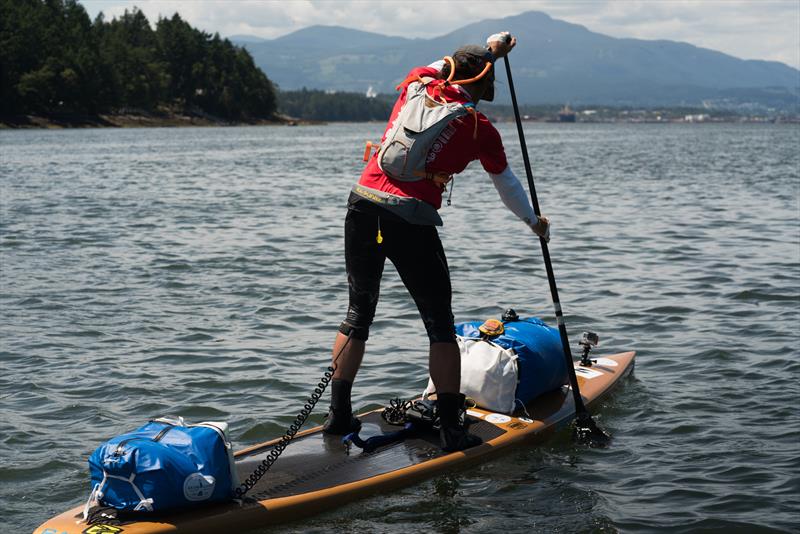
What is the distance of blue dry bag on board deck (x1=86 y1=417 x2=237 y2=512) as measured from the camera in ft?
18.6

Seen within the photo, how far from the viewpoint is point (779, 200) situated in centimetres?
2778

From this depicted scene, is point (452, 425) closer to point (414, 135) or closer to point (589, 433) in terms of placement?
point (589, 433)

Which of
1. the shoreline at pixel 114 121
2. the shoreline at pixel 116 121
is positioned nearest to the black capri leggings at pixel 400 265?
the shoreline at pixel 116 121

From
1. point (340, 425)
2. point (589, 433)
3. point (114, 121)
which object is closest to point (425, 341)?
point (589, 433)

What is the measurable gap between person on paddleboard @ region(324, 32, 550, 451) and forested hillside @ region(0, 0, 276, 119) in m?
107

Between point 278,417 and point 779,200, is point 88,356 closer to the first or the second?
point 278,417

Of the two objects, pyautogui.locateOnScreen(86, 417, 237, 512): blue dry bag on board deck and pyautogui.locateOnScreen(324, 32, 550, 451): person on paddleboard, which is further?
pyautogui.locateOnScreen(324, 32, 550, 451): person on paddleboard

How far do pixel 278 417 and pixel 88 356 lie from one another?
3.00 metres

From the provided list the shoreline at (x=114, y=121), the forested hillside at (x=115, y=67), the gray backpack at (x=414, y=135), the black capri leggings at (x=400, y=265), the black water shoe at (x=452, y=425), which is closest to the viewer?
the gray backpack at (x=414, y=135)

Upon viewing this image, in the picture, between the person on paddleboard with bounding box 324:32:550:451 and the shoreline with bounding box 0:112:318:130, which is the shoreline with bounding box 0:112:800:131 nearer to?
the shoreline with bounding box 0:112:318:130

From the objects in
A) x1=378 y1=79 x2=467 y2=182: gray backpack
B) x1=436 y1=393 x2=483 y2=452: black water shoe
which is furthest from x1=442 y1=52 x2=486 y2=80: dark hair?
x1=436 y1=393 x2=483 y2=452: black water shoe

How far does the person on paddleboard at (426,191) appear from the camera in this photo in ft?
22.0

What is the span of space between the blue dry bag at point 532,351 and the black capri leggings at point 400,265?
1269 mm

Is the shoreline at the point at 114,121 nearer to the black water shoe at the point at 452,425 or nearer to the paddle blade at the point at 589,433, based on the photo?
the paddle blade at the point at 589,433
